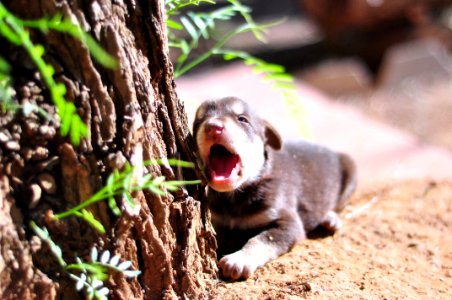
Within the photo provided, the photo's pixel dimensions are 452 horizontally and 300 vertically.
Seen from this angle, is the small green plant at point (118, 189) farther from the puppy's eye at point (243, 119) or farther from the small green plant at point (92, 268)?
the puppy's eye at point (243, 119)

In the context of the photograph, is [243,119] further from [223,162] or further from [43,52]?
[43,52]

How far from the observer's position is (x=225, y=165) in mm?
3324

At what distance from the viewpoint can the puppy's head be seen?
3.17 meters

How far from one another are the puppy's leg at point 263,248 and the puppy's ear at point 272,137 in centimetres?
42

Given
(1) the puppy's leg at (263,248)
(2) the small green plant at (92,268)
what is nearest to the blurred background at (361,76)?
(1) the puppy's leg at (263,248)

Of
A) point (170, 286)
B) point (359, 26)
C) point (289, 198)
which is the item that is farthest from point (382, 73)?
point (170, 286)

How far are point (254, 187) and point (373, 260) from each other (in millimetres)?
787

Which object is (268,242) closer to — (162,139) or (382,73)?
(162,139)

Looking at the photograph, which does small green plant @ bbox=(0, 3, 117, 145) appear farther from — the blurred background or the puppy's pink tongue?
the blurred background

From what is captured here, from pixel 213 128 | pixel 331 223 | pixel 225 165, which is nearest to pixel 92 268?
pixel 213 128

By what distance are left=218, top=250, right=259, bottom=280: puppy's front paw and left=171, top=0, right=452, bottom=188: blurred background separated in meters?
4.20

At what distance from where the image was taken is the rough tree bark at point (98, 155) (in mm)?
2172

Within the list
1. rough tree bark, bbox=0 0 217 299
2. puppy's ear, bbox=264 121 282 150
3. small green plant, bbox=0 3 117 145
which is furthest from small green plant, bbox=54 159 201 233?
puppy's ear, bbox=264 121 282 150

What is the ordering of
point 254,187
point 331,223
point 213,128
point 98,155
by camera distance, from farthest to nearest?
point 331,223
point 254,187
point 213,128
point 98,155
